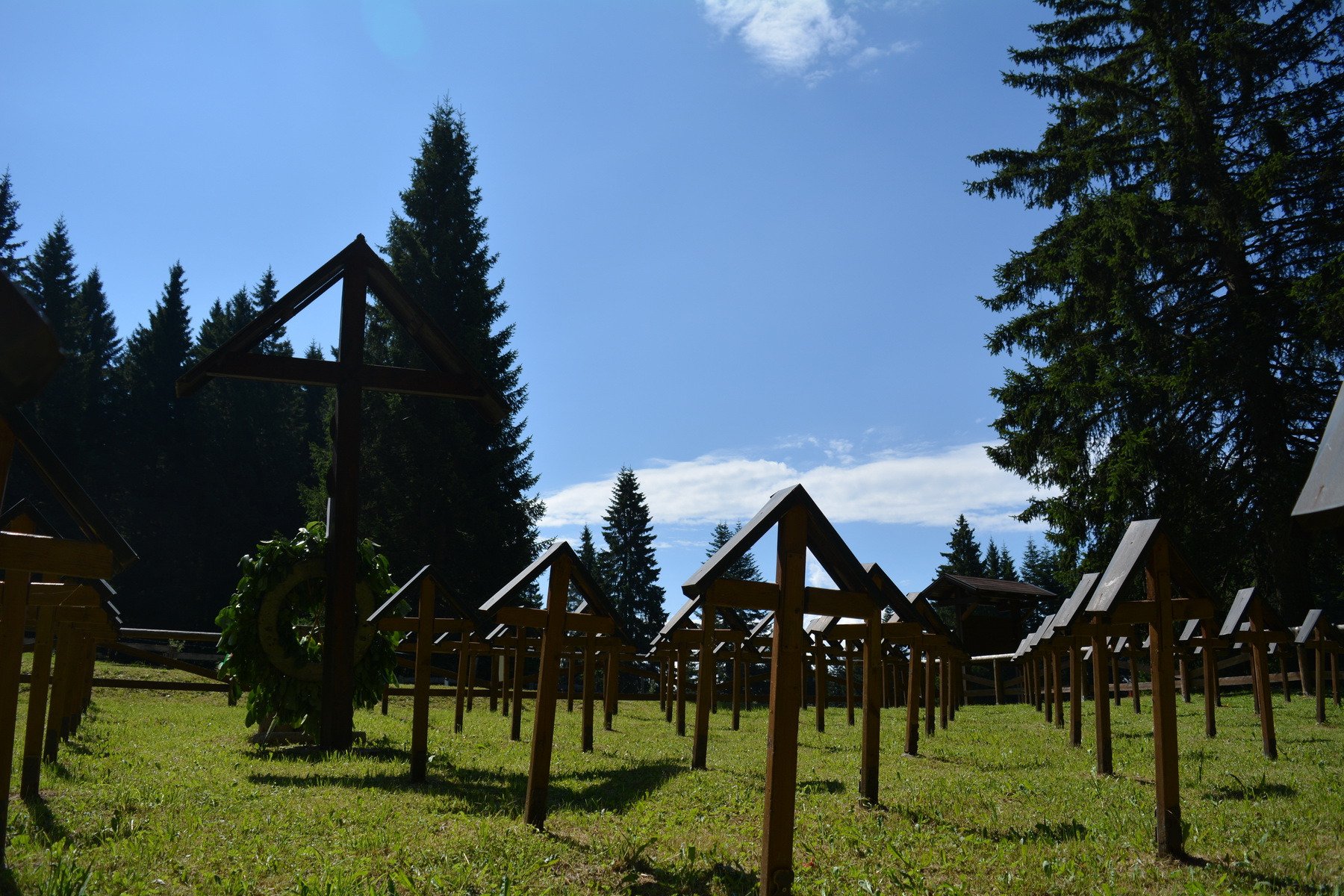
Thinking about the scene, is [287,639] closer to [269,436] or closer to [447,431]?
[447,431]

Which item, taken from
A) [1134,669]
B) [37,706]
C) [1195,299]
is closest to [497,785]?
[37,706]

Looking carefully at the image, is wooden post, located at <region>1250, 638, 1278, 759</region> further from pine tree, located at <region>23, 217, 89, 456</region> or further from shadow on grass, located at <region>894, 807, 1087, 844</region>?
pine tree, located at <region>23, 217, 89, 456</region>

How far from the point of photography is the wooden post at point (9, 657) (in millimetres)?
4680

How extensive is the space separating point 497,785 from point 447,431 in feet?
86.8

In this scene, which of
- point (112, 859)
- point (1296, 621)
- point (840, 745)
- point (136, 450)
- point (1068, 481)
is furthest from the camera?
point (136, 450)

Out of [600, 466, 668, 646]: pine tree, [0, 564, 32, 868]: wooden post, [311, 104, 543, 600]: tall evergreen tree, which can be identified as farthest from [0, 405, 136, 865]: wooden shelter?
[600, 466, 668, 646]: pine tree

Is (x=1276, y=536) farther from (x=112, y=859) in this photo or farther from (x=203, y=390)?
(x=203, y=390)

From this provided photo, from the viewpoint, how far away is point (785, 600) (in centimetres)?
515

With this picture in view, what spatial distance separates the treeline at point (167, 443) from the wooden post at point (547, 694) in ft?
110

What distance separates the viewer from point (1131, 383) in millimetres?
21875

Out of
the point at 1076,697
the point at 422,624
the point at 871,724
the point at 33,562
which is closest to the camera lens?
the point at 33,562

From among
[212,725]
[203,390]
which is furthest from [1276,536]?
[203,390]

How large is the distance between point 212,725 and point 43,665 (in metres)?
7.15

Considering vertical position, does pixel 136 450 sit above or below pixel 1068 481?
above
